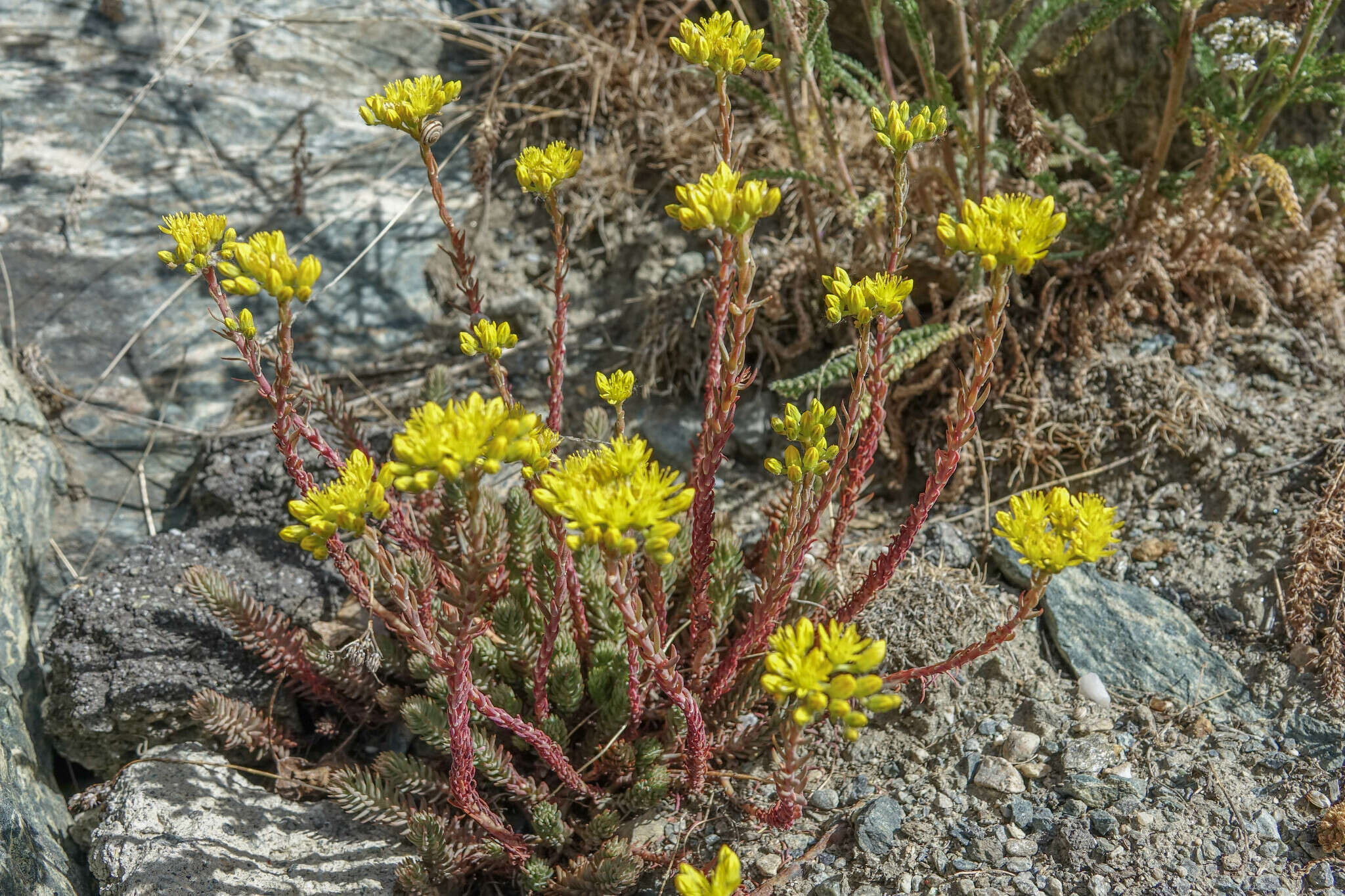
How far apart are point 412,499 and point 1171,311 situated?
2.64 metres

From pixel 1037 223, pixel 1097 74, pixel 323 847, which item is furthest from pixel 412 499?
pixel 1097 74

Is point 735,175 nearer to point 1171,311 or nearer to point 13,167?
point 1171,311

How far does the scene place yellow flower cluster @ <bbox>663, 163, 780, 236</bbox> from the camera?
5.70 ft

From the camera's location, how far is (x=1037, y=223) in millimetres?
1768

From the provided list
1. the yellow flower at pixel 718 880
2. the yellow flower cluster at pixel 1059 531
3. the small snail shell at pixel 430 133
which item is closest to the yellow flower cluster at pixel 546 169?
the small snail shell at pixel 430 133

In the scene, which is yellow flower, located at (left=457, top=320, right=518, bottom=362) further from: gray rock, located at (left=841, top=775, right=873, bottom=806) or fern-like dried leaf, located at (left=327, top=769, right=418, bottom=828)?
gray rock, located at (left=841, top=775, right=873, bottom=806)

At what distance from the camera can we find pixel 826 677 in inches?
66.4

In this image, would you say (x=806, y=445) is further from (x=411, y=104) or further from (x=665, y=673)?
(x=411, y=104)

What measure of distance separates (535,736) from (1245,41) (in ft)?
9.70

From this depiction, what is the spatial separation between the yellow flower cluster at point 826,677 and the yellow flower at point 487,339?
97 centimetres

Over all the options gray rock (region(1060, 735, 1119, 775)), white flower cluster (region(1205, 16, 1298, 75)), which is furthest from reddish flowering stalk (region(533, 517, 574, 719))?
white flower cluster (region(1205, 16, 1298, 75))

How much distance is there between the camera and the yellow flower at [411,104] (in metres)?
2.11

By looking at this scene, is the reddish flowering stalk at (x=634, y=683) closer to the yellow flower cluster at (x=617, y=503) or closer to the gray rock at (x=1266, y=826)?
the yellow flower cluster at (x=617, y=503)

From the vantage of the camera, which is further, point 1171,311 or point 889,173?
point 889,173
